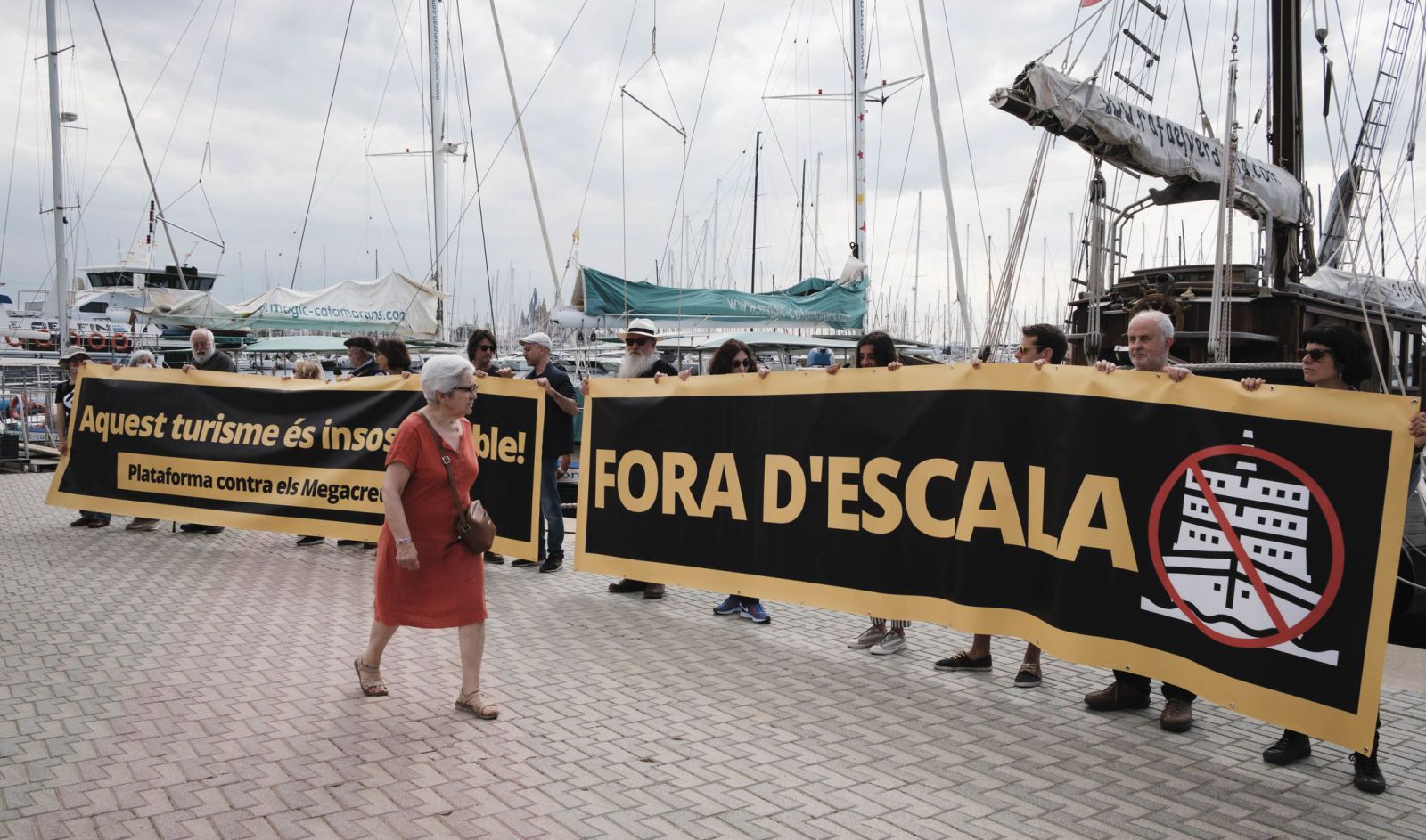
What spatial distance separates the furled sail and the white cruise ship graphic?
17.2ft

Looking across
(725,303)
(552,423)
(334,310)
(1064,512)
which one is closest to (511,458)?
(552,423)

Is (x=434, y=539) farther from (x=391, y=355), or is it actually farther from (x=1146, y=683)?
(x=391, y=355)

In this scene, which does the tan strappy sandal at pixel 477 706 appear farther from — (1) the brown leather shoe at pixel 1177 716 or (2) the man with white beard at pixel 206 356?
(2) the man with white beard at pixel 206 356

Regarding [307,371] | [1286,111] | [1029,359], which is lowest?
[307,371]

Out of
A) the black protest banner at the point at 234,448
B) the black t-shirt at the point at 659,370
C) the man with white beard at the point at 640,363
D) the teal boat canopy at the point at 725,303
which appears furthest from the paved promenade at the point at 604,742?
the teal boat canopy at the point at 725,303

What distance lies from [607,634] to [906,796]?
2.94m

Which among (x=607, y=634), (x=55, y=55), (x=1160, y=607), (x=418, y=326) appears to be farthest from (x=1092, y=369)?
(x=55, y=55)

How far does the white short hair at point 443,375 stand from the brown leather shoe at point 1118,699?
11.9 ft

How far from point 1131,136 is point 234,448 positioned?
8.92 metres

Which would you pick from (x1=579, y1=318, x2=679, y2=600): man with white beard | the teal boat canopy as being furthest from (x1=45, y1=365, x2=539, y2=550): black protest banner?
the teal boat canopy

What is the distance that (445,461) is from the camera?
4859 mm

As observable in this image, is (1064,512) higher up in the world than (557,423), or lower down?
lower down

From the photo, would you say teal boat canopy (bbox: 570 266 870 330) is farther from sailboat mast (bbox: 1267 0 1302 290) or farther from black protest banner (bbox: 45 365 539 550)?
sailboat mast (bbox: 1267 0 1302 290)

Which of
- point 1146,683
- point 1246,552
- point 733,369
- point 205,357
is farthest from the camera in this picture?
point 205,357
